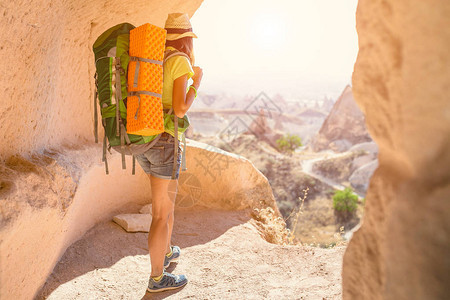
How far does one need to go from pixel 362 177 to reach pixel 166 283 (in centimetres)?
2013

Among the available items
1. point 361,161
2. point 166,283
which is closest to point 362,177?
point 361,161

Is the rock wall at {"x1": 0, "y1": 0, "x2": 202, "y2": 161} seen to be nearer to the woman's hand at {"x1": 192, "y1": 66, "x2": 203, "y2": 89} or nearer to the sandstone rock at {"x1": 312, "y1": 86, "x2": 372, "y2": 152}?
the woman's hand at {"x1": 192, "y1": 66, "x2": 203, "y2": 89}

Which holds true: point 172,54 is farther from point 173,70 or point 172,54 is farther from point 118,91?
point 118,91

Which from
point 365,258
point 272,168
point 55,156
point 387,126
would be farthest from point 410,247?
point 272,168

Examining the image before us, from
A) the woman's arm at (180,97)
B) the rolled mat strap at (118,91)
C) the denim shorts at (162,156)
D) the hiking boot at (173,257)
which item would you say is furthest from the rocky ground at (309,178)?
the rolled mat strap at (118,91)

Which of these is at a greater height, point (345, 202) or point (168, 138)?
point (168, 138)

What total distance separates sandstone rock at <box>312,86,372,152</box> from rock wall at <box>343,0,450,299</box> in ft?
93.9

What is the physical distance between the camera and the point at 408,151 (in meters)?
0.97

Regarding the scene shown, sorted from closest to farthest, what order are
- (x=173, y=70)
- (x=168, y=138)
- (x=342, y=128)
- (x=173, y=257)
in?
(x=173, y=70), (x=168, y=138), (x=173, y=257), (x=342, y=128)

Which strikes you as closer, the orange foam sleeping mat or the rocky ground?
the orange foam sleeping mat

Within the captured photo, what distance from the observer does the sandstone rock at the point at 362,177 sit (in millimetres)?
20094

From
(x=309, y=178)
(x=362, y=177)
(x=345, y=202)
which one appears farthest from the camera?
(x=362, y=177)

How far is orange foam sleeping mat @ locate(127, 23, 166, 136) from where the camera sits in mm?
1871

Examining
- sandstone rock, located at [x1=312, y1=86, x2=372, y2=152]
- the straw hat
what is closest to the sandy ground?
the straw hat
